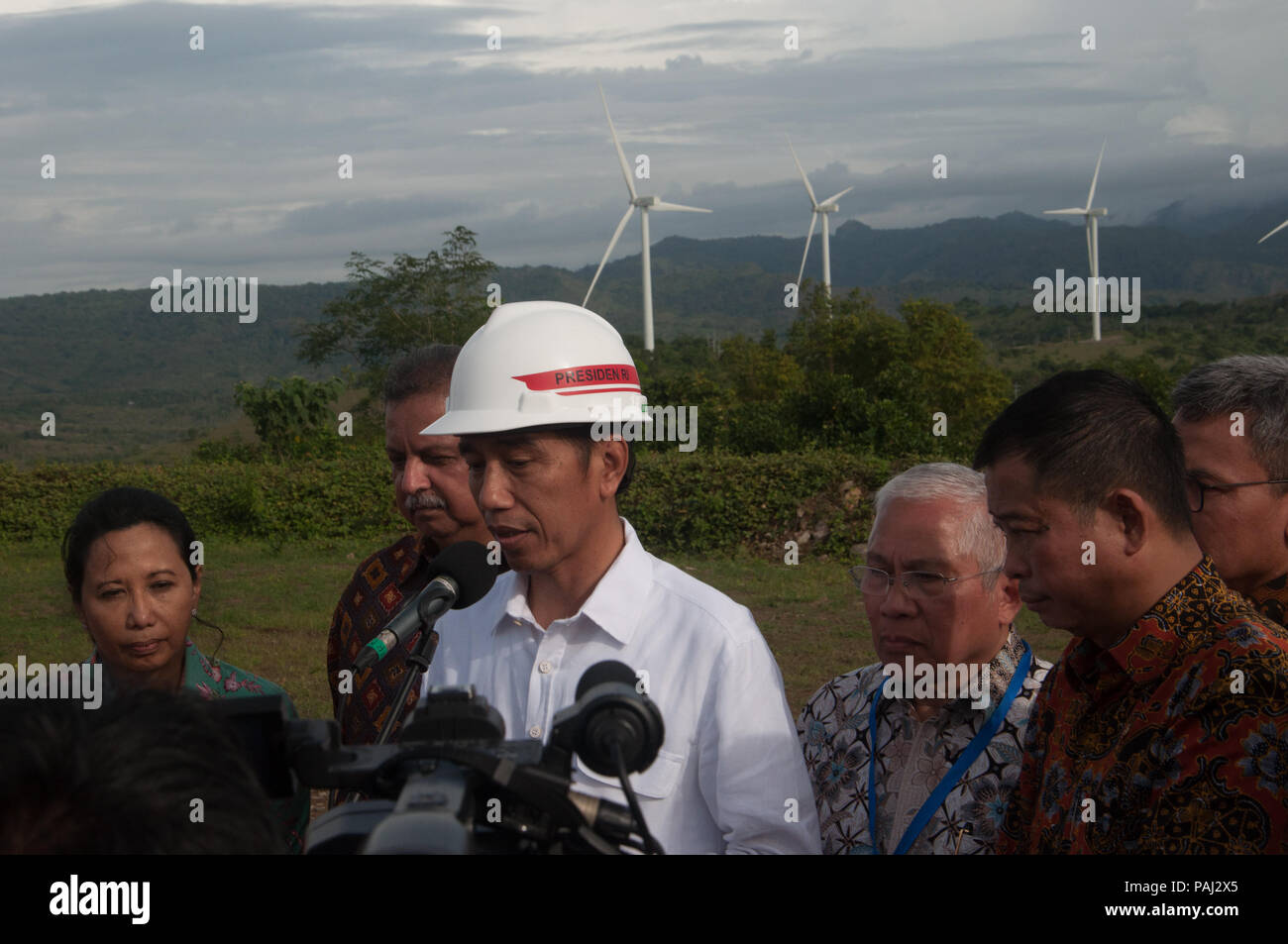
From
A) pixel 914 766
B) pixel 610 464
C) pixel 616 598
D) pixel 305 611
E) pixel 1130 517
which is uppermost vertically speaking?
pixel 610 464

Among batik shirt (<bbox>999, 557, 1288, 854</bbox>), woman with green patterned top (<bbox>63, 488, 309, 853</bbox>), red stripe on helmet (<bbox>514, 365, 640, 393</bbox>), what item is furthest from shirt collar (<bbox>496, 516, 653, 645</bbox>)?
woman with green patterned top (<bbox>63, 488, 309, 853</bbox>)

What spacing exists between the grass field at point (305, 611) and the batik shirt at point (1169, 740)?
8290 millimetres

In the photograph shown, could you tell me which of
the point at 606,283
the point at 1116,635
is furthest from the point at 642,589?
the point at 606,283

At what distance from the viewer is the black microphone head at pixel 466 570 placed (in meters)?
2.90

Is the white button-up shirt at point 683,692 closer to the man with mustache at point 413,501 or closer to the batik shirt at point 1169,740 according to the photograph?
the batik shirt at point 1169,740

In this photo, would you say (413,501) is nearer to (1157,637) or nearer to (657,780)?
(657,780)

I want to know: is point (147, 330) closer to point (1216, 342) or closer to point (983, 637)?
point (1216, 342)

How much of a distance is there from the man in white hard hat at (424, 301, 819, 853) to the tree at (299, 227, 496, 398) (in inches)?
1514

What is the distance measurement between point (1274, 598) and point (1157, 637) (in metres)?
1.49

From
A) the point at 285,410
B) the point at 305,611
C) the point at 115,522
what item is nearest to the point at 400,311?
the point at 285,410

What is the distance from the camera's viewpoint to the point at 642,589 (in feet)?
9.21

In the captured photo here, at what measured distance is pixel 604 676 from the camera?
141cm

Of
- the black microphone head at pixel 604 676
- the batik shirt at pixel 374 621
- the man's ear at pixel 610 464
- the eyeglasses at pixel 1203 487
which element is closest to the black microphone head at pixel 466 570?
the man's ear at pixel 610 464
